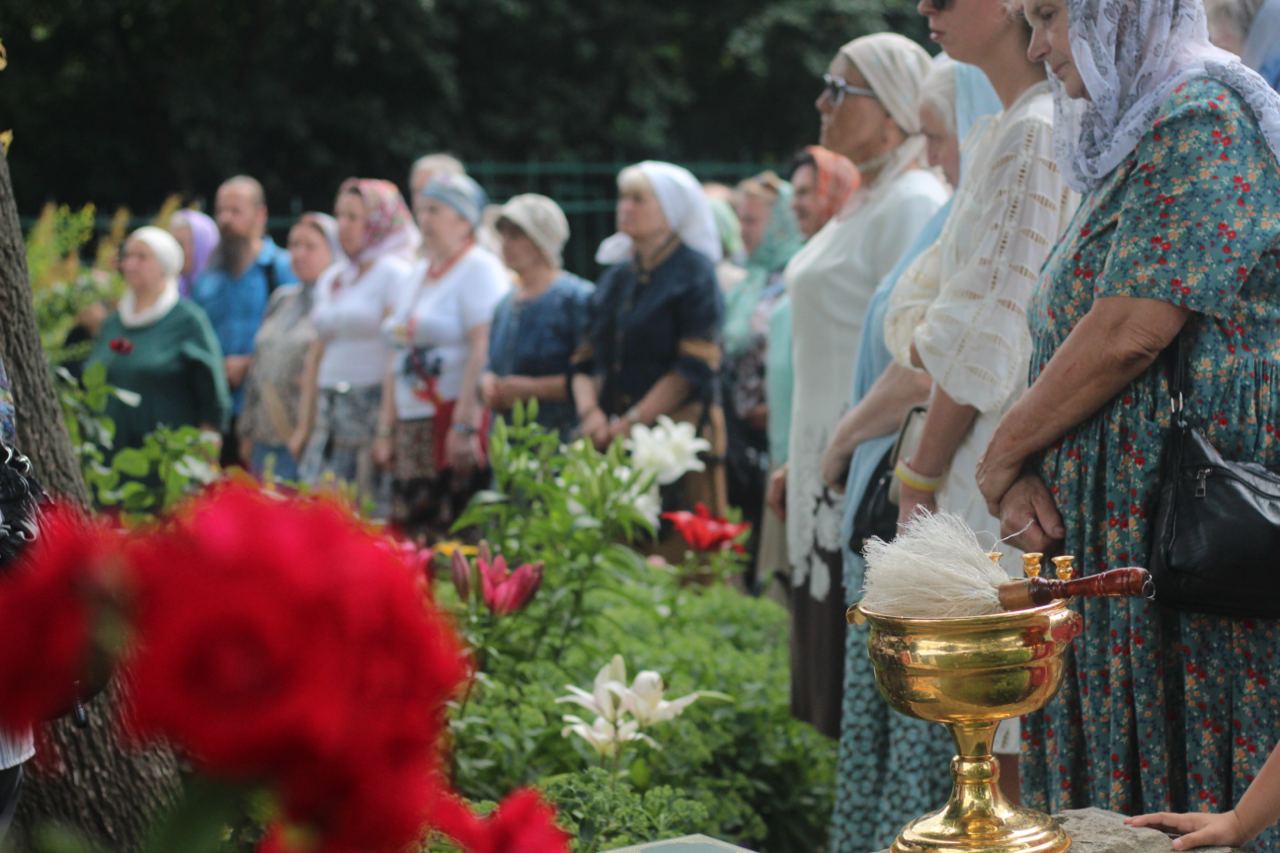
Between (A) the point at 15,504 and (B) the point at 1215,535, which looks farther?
(B) the point at 1215,535

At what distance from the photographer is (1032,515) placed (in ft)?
9.21

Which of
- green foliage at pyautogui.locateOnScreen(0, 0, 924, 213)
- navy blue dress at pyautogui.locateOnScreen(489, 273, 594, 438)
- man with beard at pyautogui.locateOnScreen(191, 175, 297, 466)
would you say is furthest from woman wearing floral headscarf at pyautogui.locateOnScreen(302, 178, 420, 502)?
green foliage at pyautogui.locateOnScreen(0, 0, 924, 213)

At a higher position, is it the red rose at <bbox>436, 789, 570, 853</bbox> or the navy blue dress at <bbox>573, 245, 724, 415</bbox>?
the red rose at <bbox>436, 789, 570, 853</bbox>

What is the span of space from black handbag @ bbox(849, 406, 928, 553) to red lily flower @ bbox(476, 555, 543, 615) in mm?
722

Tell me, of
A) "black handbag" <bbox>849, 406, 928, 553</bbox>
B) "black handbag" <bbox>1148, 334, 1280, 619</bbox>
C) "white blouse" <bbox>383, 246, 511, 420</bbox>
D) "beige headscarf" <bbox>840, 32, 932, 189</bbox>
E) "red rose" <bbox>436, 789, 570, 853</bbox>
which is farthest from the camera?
"white blouse" <bbox>383, 246, 511, 420</bbox>

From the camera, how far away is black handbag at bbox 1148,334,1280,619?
2.39 metres

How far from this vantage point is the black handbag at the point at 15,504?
2062 mm

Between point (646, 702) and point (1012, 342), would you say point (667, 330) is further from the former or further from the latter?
point (1012, 342)

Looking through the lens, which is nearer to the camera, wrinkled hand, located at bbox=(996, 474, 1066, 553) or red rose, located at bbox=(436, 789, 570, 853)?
red rose, located at bbox=(436, 789, 570, 853)

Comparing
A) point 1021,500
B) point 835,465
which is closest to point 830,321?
point 835,465

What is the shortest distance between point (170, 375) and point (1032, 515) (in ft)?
18.8

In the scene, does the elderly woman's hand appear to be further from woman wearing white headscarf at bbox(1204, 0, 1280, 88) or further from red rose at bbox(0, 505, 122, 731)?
red rose at bbox(0, 505, 122, 731)

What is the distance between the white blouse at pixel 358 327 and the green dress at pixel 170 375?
53cm

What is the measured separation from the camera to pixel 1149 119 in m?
2.60
